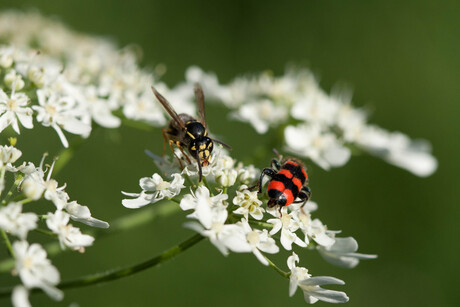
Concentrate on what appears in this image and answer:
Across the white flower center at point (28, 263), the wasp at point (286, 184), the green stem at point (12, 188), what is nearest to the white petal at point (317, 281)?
the wasp at point (286, 184)

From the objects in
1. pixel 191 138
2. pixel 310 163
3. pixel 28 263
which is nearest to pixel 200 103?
pixel 191 138

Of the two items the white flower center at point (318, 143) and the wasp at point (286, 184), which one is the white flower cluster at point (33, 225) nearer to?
the wasp at point (286, 184)

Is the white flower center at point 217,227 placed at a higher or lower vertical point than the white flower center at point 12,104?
Answer: lower

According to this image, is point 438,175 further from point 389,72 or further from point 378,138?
point 378,138

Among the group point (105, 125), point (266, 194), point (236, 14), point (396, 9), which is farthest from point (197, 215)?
point (396, 9)

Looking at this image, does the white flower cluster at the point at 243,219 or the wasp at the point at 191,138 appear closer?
the white flower cluster at the point at 243,219
